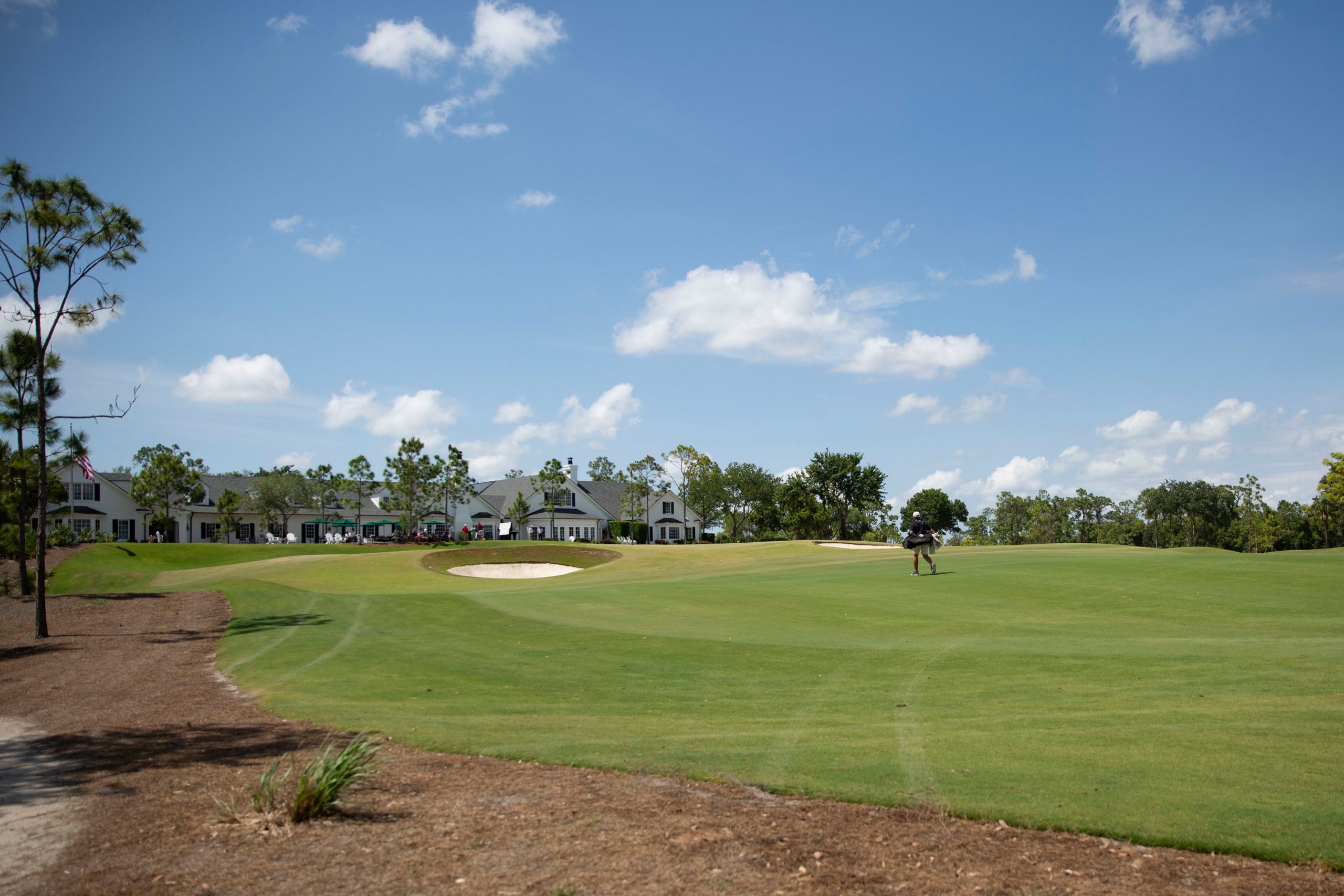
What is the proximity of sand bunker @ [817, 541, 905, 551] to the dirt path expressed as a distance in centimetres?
4065

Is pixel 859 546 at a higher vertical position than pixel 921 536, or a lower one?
lower

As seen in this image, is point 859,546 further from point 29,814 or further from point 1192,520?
point 1192,520

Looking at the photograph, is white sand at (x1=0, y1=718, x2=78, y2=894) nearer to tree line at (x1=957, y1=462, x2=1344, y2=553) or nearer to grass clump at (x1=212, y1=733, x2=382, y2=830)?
grass clump at (x1=212, y1=733, x2=382, y2=830)

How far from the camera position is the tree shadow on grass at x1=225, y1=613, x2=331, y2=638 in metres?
21.3

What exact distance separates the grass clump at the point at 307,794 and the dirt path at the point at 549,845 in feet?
0.57

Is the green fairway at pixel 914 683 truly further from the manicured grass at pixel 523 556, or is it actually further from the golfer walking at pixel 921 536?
the manicured grass at pixel 523 556

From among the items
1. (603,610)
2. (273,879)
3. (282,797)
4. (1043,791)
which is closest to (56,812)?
(282,797)

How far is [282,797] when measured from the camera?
7160 millimetres

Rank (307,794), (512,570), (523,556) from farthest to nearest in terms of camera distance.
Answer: (523,556)
(512,570)
(307,794)

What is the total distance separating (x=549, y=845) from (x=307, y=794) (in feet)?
7.01

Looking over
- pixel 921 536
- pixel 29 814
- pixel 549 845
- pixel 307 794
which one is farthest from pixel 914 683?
pixel 921 536

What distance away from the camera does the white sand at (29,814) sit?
5.95 metres

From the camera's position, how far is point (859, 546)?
49.9 m

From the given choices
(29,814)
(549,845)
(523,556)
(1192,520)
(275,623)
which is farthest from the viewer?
(1192,520)
